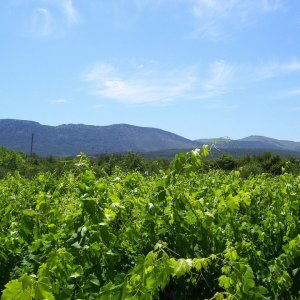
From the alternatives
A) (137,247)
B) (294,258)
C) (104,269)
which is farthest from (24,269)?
(294,258)

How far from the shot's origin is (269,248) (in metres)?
4.57

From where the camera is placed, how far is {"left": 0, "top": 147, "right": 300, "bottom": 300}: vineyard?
2.25 metres

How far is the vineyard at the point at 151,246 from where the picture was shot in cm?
225

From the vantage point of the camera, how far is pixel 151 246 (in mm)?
3854

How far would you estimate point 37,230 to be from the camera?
381 cm

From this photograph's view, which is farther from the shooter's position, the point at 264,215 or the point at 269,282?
the point at 264,215

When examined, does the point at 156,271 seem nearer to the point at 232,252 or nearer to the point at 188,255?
the point at 232,252

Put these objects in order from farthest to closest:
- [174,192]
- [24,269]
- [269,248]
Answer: [269,248], [174,192], [24,269]

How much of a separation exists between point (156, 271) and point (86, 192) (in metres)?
1.41

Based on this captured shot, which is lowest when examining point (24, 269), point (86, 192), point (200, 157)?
point (24, 269)

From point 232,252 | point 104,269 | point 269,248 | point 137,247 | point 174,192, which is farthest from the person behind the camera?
point 269,248

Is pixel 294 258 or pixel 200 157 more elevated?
pixel 200 157

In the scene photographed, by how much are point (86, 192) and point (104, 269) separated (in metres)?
0.56

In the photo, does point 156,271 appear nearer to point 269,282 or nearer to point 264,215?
point 269,282
